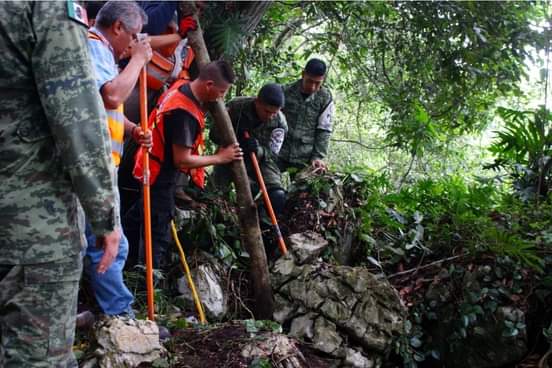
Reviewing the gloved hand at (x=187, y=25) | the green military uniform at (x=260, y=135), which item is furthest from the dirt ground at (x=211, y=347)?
the gloved hand at (x=187, y=25)

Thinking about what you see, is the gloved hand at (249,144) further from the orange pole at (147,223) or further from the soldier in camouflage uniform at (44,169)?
the soldier in camouflage uniform at (44,169)

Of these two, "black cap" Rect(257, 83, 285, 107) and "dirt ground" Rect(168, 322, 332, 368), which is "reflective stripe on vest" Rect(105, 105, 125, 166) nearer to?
"dirt ground" Rect(168, 322, 332, 368)

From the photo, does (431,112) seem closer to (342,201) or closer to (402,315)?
(342,201)

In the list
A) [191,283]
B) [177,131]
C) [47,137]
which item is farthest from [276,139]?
[47,137]

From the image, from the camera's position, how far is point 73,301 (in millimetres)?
2154

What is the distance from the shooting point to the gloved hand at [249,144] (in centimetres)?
509

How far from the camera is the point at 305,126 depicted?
595cm

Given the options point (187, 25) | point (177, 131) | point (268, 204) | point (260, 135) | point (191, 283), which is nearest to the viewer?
point (177, 131)

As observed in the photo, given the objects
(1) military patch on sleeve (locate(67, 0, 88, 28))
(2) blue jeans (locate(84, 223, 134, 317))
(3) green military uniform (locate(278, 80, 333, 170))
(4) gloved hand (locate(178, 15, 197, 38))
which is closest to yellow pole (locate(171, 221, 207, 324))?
(2) blue jeans (locate(84, 223, 134, 317))

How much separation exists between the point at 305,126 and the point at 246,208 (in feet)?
6.04

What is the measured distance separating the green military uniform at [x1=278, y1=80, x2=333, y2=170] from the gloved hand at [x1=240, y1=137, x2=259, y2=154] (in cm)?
88

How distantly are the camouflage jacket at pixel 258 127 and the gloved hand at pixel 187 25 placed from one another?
1188 mm

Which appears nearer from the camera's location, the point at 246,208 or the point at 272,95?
the point at 246,208

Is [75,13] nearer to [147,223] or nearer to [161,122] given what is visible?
[147,223]
